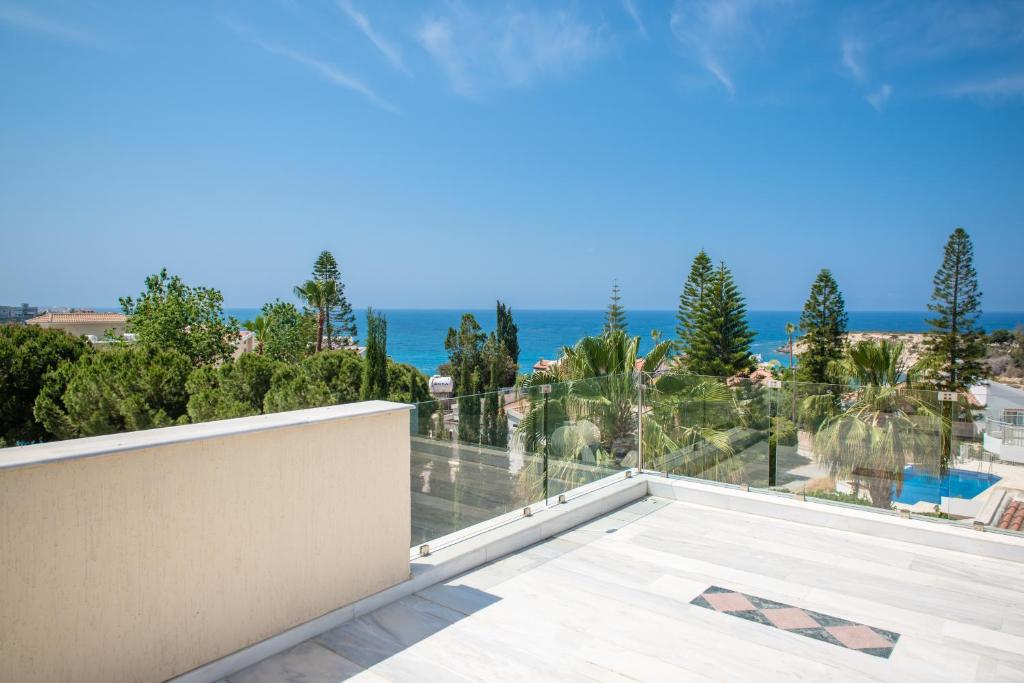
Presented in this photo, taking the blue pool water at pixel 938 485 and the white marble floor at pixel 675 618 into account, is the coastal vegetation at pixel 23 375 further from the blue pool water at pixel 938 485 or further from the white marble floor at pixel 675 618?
the blue pool water at pixel 938 485

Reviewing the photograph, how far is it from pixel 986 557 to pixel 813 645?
5.67 ft

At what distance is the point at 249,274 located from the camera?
82500mm

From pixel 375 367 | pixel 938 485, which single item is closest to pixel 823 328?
pixel 375 367

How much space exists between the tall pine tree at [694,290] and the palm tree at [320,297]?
748 inches

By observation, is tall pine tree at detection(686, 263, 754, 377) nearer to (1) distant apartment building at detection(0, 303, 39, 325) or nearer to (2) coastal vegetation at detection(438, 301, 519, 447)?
(2) coastal vegetation at detection(438, 301, 519, 447)

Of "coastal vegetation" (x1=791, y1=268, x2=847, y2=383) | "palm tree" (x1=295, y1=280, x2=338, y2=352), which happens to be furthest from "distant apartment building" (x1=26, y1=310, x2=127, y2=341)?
"coastal vegetation" (x1=791, y1=268, x2=847, y2=383)

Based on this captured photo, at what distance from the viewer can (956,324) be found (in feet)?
75.5

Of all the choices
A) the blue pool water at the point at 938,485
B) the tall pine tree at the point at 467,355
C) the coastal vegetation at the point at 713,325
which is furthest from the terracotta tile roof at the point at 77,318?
the blue pool water at the point at 938,485

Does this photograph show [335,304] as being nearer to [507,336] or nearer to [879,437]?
[507,336]

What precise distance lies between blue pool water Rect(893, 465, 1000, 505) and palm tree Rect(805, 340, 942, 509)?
49 millimetres

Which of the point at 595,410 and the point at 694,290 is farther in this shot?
the point at 694,290

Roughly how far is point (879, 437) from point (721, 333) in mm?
22123

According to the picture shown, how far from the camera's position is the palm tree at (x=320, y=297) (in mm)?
34188

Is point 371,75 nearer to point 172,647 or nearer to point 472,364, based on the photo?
point 472,364
